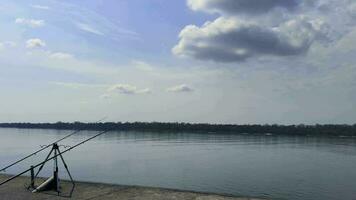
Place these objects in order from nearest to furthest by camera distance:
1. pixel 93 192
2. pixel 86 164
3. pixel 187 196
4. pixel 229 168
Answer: pixel 187 196 < pixel 93 192 < pixel 229 168 < pixel 86 164

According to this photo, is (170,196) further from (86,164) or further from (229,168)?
(86,164)

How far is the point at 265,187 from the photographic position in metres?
27.9

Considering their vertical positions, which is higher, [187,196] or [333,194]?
[187,196]

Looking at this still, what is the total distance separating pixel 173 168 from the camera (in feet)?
129

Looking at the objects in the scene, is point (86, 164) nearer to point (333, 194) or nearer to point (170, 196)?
point (333, 194)

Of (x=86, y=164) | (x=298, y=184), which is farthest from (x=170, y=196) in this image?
(x=86, y=164)

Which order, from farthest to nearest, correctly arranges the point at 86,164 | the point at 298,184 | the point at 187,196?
the point at 86,164 < the point at 298,184 < the point at 187,196

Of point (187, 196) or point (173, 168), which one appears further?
point (173, 168)

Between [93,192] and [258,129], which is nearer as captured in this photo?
[93,192]

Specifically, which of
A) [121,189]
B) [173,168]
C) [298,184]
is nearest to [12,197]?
[121,189]

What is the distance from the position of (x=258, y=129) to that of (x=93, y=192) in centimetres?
17277

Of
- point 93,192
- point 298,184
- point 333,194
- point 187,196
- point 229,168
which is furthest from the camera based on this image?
point 229,168

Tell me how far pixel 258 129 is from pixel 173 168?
147 meters

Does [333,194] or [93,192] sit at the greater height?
[93,192]
